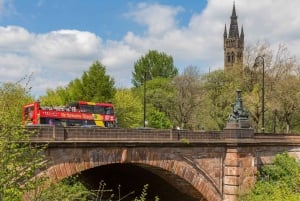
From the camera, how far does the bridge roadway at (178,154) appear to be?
62.6ft

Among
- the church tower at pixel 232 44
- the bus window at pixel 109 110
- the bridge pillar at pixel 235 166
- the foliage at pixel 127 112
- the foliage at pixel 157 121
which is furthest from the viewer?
the church tower at pixel 232 44

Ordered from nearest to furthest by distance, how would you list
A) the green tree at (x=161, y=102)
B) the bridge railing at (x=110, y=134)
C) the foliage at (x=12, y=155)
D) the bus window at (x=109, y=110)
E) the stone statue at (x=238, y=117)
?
the foliage at (x=12, y=155) < the bridge railing at (x=110, y=134) < the stone statue at (x=238, y=117) < the bus window at (x=109, y=110) < the green tree at (x=161, y=102)

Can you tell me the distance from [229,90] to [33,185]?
1691 inches

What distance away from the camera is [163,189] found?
2914 cm

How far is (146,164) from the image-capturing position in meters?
22.5

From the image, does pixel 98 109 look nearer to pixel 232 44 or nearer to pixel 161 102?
pixel 161 102

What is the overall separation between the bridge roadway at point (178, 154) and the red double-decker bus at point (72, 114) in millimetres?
4950

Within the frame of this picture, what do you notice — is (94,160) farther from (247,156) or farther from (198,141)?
(247,156)

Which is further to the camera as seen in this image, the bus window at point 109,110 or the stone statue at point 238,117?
the bus window at point 109,110

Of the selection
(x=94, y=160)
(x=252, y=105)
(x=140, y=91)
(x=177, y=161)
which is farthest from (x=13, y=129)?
(x=140, y=91)

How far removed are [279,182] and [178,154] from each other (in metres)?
7.99

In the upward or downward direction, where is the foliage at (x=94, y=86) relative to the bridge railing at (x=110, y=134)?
upward

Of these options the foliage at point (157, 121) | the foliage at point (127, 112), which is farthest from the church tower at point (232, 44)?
the foliage at point (127, 112)

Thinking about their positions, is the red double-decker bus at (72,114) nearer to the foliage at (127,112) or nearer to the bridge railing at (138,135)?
the bridge railing at (138,135)
